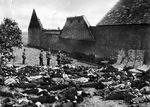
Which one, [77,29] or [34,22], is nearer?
[77,29]

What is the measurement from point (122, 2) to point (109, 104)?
57.1 feet

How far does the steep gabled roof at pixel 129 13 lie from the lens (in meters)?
20.2

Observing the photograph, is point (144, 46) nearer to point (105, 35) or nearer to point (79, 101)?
point (105, 35)

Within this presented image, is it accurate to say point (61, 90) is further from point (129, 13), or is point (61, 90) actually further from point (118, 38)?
point (129, 13)

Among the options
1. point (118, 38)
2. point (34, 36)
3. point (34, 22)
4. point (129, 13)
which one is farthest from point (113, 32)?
point (34, 22)

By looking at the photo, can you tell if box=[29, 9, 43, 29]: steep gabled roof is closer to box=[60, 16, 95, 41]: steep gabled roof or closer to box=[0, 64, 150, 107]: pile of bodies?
box=[60, 16, 95, 41]: steep gabled roof

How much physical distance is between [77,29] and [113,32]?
24.1 ft

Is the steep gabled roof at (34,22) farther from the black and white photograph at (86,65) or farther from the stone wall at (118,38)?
the stone wall at (118,38)

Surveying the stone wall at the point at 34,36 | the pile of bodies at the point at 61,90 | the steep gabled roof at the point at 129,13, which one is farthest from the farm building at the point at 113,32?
the stone wall at the point at 34,36

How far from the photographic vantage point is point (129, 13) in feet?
72.4

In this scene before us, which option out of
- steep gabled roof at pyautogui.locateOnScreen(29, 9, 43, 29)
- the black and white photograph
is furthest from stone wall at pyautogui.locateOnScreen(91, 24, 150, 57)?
steep gabled roof at pyautogui.locateOnScreen(29, 9, 43, 29)

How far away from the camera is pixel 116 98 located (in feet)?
34.4

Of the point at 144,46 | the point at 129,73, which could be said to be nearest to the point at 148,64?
the point at 144,46

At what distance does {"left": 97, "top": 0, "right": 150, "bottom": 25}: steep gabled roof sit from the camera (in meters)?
20.2
